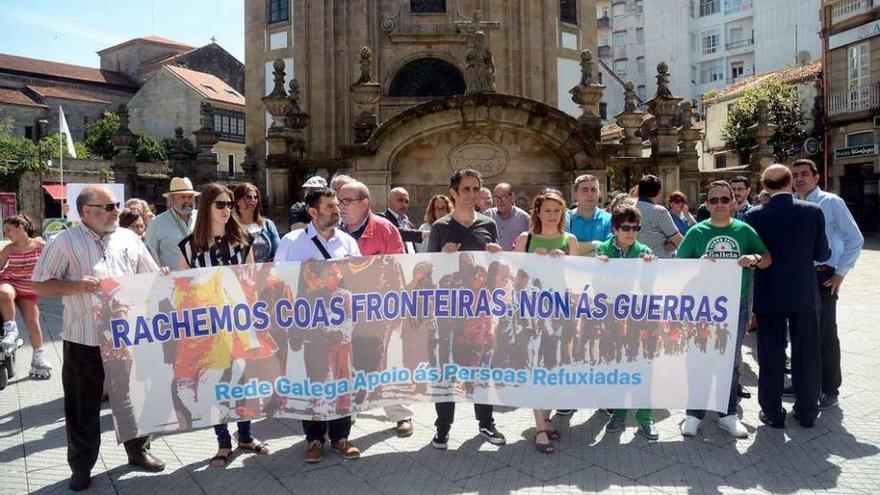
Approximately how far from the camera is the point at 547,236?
5.29m

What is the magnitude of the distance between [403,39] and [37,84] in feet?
186

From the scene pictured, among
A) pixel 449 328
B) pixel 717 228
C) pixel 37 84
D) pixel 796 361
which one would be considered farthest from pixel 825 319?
pixel 37 84

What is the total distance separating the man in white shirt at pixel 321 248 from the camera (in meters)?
4.88

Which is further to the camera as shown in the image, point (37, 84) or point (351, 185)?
point (37, 84)

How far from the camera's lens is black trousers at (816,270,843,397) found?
225 inches

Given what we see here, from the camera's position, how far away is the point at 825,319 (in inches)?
226

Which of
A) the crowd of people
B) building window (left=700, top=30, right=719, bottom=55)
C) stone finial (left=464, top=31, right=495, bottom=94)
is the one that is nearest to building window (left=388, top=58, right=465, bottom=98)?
stone finial (left=464, top=31, right=495, bottom=94)

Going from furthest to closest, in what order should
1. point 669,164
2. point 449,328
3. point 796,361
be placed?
1. point 669,164
2. point 796,361
3. point 449,328

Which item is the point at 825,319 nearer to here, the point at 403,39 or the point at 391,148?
the point at 391,148

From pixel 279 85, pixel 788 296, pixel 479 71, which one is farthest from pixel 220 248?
pixel 279 85

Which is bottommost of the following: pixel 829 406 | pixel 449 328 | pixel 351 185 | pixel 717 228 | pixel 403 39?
pixel 829 406

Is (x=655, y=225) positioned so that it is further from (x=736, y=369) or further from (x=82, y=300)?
(x=82, y=300)

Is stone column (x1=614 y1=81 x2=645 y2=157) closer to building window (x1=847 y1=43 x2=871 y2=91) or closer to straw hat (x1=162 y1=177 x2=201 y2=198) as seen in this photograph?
straw hat (x1=162 y1=177 x2=201 y2=198)

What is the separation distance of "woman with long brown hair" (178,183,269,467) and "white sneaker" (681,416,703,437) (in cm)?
315
